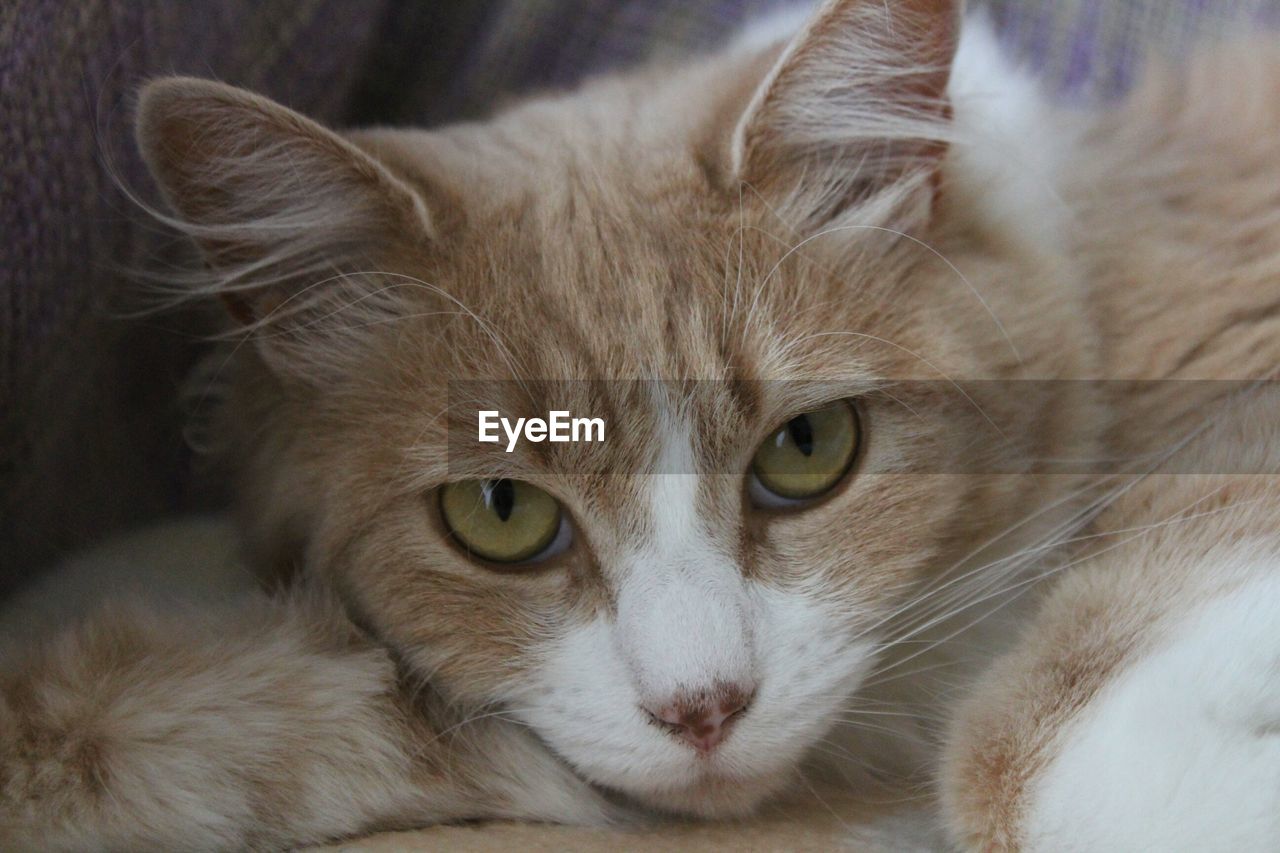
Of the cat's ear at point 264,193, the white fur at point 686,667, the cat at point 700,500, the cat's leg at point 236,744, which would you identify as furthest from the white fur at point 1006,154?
the cat's leg at point 236,744

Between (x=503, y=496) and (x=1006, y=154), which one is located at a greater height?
(x=1006, y=154)

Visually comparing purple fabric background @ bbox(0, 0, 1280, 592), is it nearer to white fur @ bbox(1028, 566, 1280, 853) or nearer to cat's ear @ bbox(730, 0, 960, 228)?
cat's ear @ bbox(730, 0, 960, 228)

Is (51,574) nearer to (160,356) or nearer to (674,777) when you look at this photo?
(160,356)

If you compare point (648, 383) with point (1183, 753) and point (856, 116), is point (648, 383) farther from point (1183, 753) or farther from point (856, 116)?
point (1183, 753)

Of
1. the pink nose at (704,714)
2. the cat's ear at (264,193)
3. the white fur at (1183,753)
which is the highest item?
the cat's ear at (264,193)

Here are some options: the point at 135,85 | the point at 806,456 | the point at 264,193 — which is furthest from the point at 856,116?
the point at 135,85

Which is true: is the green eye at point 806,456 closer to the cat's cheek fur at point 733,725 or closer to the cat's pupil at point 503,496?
the cat's cheek fur at point 733,725

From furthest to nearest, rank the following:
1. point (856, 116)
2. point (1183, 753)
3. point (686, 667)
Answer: point (856, 116)
point (686, 667)
point (1183, 753)
